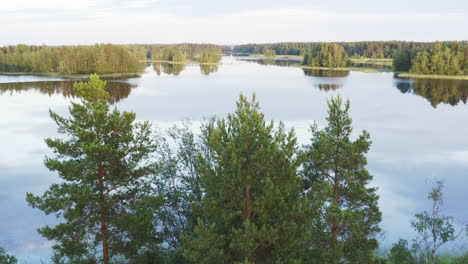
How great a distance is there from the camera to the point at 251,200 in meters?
14.6

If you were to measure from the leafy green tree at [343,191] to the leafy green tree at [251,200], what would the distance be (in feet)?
9.99

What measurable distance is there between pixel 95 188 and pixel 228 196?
5829mm

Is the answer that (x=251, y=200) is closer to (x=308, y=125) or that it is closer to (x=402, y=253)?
(x=402, y=253)

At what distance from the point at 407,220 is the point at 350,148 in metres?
15.8

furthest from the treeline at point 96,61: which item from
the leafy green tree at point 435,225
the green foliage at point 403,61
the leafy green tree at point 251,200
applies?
the leafy green tree at point 251,200

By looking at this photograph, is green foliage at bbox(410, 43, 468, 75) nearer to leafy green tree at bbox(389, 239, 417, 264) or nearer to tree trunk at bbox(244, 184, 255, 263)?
leafy green tree at bbox(389, 239, 417, 264)

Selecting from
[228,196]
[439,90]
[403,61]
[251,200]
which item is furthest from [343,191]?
[403,61]

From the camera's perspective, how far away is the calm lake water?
3178 cm

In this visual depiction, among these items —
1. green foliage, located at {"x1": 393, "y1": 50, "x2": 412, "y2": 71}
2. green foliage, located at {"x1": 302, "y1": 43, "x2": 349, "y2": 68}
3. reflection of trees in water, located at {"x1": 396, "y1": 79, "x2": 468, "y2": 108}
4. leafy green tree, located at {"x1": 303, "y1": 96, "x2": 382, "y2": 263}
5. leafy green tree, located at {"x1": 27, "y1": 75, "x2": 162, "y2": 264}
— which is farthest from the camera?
green foliage, located at {"x1": 302, "y1": 43, "x2": 349, "y2": 68}

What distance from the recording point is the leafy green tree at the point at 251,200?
45.7 ft

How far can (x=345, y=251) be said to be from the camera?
18109 mm

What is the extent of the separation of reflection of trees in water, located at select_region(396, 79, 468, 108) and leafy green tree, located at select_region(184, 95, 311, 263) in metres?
74.1

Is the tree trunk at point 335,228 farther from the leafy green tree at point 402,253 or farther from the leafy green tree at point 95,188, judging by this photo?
the leafy green tree at point 95,188

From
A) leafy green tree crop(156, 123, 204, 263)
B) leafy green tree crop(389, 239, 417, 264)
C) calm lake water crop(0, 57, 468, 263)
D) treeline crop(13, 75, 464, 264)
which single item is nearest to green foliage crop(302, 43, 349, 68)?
calm lake water crop(0, 57, 468, 263)
